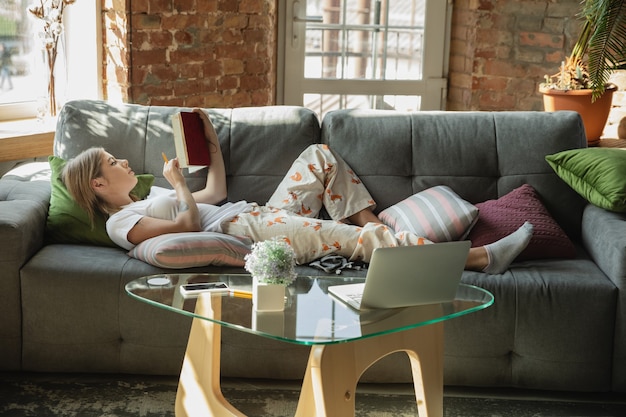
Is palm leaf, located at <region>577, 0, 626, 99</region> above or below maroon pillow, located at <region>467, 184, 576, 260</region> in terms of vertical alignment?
above

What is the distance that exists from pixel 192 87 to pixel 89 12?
0.68m

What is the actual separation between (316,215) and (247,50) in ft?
6.52

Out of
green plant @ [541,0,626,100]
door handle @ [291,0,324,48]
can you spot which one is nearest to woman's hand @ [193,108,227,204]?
door handle @ [291,0,324,48]

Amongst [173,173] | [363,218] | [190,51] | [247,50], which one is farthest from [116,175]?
[247,50]

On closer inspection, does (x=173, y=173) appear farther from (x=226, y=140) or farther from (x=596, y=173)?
(x=596, y=173)

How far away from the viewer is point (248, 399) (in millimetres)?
2891

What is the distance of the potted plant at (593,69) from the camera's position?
4.74 meters

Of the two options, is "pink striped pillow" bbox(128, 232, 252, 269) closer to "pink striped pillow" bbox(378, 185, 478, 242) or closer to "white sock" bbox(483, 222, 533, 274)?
"pink striped pillow" bbox(378, 185, 478, 242)

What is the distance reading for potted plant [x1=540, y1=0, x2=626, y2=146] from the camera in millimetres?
4738

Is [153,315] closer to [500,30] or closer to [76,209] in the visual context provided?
[76,209]

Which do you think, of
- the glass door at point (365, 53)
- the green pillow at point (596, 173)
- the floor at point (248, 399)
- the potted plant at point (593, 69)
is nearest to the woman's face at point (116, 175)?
the floor at point (248, 399)

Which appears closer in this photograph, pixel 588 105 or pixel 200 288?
pixel 200 288

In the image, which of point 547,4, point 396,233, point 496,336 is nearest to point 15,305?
point 396,233

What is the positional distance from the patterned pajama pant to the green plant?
2031 mm
